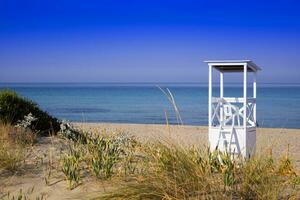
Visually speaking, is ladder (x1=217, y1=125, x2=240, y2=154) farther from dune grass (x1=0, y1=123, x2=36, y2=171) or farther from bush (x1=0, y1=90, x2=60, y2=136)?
bush (x1=0, y1=90, x2=60, y2=136)

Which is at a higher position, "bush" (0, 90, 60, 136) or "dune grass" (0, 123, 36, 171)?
"bush" (0, 90, 60, 136)

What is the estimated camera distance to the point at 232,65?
28.6 ft

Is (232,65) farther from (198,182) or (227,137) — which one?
(198,182)

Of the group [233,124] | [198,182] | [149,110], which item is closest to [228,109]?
[233,124]

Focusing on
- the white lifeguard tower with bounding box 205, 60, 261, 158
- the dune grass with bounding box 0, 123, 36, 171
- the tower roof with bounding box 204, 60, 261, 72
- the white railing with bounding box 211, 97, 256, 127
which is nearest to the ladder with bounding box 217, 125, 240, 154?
the white lifeguard tower with bounding box 205, 60, 261, 158

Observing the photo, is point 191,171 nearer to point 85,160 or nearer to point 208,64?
point 85,160

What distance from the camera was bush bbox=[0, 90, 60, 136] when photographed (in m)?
11.1

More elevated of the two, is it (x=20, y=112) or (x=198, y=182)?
(x=20, y=112)

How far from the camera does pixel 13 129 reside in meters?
9.25

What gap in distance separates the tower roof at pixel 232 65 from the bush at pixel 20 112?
14.8 ft

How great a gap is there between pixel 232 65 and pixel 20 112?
5.74 m

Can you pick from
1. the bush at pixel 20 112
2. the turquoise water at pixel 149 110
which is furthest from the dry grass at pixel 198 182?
the bush at pixel 20 112

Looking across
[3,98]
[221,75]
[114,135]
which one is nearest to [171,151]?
[114,135]

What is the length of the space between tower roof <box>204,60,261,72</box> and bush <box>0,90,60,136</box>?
177 inches
